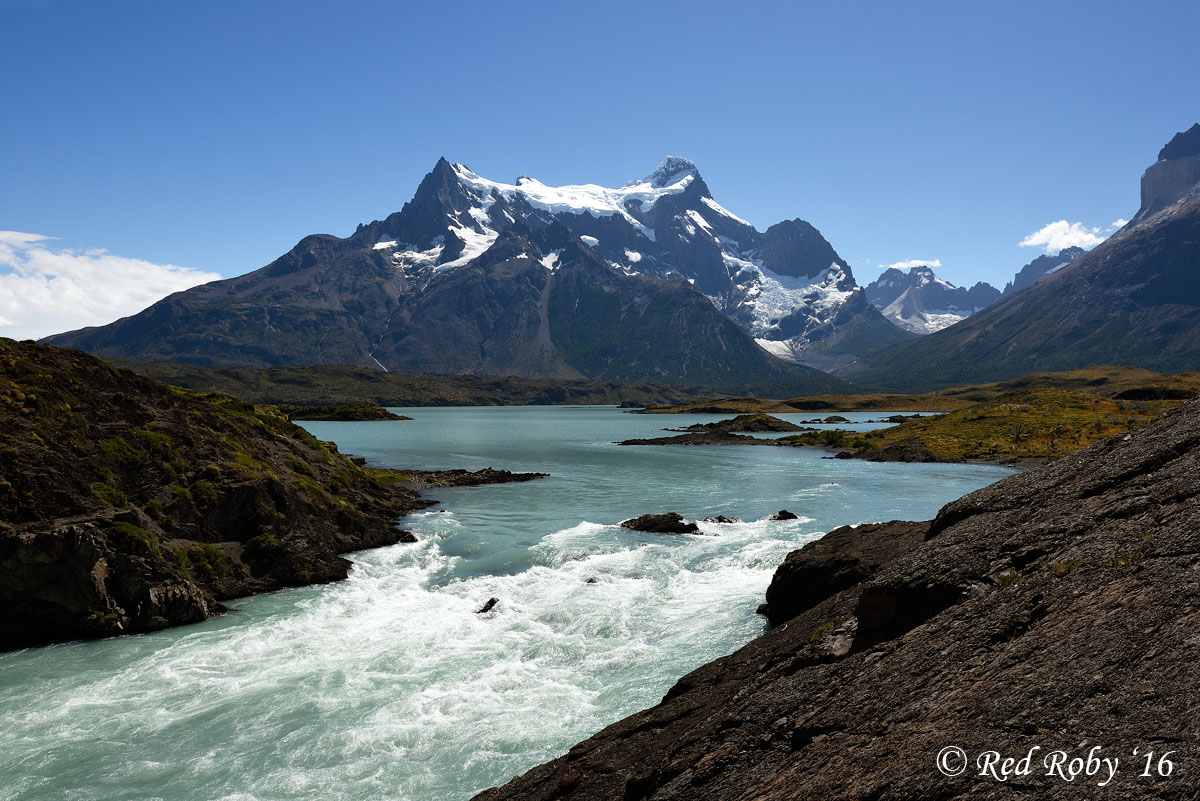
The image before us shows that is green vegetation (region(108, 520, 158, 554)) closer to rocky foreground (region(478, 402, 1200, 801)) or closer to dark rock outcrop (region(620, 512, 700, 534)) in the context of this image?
rocky foreground (region(478, 402, 1200, 801))

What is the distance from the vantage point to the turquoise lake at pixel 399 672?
20234 mm

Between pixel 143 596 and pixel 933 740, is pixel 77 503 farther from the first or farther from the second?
pixel 933 740

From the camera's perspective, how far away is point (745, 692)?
1423 cm

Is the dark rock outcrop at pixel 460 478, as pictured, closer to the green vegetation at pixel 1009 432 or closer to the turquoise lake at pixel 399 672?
the turquoise lake at pixel 399 672

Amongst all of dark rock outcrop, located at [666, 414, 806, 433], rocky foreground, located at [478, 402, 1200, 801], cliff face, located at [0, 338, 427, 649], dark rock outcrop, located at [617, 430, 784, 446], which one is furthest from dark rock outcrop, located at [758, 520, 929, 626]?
dark rock outcrop, located at [666, 414, 806, 433]

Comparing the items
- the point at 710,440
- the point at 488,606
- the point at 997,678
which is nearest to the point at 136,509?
the point at 488,606

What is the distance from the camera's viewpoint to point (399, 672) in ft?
89.4

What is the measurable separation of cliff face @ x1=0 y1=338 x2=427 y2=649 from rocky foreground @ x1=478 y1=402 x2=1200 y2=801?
26170 millimetres

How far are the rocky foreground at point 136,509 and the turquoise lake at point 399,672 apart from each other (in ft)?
6.82

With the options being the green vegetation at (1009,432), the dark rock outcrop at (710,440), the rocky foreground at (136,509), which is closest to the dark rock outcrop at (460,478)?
the rocky foreground at (136,509)

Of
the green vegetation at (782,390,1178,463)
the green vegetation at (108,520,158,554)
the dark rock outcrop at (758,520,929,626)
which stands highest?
the green vegetation at (108,520,158,554)

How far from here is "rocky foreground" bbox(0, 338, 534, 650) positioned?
30703mm

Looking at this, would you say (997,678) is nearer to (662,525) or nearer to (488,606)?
(488,606)

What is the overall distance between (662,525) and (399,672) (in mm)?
32369
